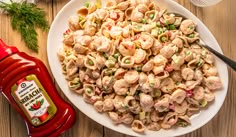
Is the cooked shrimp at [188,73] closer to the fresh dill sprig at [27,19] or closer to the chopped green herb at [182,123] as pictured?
the chopped green herb at [182,123]

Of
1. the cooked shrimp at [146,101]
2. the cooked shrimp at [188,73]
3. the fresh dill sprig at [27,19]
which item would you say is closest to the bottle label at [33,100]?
the fresh dill sprig at [27,19]

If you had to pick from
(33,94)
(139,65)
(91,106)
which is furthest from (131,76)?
(33,94)

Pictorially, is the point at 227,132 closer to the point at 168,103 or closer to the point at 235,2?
the point at 168,103

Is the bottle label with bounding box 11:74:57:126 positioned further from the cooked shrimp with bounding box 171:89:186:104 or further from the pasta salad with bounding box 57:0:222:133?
the cooked shrimp with bounding box 171:89:186:104

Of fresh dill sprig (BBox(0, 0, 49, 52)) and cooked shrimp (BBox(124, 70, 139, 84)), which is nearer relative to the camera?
cooked shrimp (BBox(124, 70, 139, 84))

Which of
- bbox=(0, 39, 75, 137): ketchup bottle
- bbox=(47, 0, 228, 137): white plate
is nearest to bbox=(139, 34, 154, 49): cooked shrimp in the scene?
bbox=(47, 0, 228, 137): white plate

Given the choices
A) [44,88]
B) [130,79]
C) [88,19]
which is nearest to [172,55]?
[130,79]

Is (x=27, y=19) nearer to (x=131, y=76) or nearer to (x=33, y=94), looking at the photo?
(x=33, y=94)
